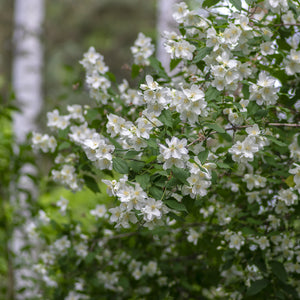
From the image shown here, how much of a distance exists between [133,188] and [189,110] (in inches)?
12.2

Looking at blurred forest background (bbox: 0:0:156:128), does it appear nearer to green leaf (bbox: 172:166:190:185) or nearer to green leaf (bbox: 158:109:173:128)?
green leaf (bbox: 158:109:173:128)

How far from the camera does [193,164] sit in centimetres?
129

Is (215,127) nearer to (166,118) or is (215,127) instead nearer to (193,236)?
(166,118)

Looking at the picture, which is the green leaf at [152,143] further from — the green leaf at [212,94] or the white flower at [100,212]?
the white flower at [100,212]

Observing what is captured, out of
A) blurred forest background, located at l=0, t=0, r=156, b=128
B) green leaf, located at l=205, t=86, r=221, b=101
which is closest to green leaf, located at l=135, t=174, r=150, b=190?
green leaf, located at l=205, t=86, r=221, b=101

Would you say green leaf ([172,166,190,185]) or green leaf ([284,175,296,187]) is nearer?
green leaf ([172,166,190,185])

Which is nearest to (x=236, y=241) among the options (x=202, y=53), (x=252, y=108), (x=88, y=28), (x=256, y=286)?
(x=256, y=286)

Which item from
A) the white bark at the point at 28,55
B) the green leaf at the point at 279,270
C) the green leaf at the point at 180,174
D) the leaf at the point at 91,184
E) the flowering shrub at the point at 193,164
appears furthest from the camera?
the white bark at the point at 28,55

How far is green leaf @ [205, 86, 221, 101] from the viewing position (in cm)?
141

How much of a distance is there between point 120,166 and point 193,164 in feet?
0.77

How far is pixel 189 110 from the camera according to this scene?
1336mm

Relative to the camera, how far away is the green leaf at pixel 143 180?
1.26 m

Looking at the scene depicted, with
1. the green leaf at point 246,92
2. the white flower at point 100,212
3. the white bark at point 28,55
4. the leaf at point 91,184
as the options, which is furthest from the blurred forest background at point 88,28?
the green leaf at point 246,92

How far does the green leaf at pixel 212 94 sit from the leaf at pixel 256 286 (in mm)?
843
